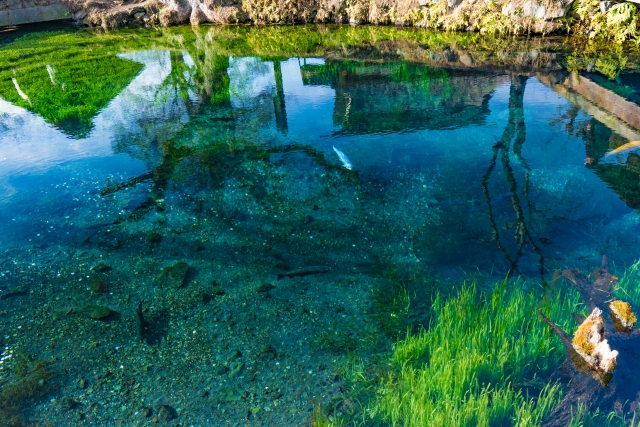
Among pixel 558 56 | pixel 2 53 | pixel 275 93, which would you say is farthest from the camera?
pixel 2 53

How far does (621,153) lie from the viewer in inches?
272

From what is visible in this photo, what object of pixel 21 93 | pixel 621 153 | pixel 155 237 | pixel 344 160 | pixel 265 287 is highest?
pixel 21 93

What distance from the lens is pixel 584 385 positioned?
3.25 meters

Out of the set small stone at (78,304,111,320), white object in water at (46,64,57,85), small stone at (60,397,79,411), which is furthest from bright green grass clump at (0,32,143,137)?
small stone at (60,397,79,411)

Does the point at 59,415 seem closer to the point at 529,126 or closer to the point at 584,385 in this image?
the point at 584,385

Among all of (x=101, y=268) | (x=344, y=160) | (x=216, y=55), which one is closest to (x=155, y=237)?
(x=101, y=268)

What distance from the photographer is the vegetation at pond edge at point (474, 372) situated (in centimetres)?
305

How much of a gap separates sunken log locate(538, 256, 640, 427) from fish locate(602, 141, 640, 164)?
12.2 ft

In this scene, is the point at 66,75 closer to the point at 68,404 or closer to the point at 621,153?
the point at 68,404

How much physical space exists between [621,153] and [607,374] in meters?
4.85

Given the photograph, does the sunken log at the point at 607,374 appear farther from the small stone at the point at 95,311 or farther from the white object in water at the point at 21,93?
the white object in water at the point at 21,93

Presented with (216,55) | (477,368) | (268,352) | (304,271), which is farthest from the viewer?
(216,55)

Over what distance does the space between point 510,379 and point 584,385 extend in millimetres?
480

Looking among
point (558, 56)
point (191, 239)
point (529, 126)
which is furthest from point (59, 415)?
point (558, 56)
